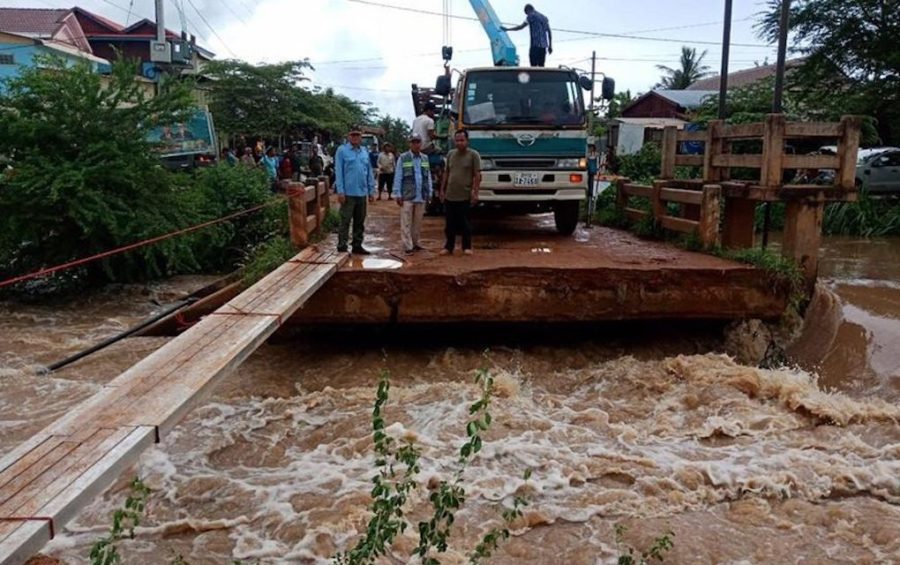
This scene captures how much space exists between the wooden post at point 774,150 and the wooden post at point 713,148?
59.7 inches

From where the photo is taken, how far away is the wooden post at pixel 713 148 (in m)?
9.85

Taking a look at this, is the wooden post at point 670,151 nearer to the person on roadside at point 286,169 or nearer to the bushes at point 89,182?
the bushes at point 89,182

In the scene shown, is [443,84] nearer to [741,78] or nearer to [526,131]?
[526,131]

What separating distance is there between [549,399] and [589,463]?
4.28 ft

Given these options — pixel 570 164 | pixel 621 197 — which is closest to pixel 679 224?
pixel 570 164

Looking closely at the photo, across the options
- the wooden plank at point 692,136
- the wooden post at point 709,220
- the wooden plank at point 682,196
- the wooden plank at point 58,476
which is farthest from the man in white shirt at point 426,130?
the wooden plank at point 58,476

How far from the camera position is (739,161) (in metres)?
9.20

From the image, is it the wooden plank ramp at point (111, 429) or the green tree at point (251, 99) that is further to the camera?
the green tree at point (251, 99)

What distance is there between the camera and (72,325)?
11.4 meters

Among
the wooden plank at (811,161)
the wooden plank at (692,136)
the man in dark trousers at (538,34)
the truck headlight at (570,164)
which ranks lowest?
the truck headlight at (570,164)

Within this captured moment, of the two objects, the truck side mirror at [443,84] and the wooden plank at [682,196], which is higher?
the truck side mirror at [443,84]

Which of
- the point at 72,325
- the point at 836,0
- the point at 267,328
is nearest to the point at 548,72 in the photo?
the point at 267,328

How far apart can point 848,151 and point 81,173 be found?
11.0m

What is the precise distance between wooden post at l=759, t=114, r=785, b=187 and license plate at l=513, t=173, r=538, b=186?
111 inches
